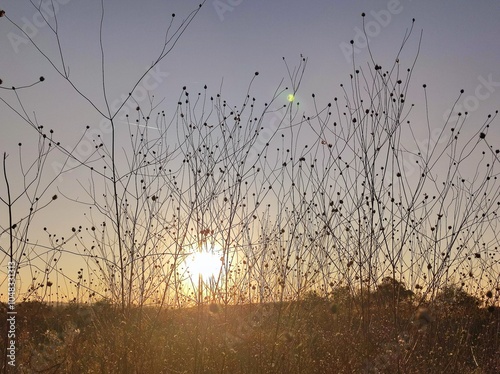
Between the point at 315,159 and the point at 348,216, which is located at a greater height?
the point at 315,159

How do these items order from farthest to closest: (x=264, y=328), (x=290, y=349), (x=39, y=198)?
(x=264, y=328), (x=290, y=349), (x=39, y=198)

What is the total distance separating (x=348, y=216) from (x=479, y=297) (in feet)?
8.82

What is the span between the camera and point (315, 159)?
12.0ft

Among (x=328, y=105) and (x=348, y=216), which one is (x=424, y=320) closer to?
(x=348, y=216)

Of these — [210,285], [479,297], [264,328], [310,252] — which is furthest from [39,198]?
[479,297]

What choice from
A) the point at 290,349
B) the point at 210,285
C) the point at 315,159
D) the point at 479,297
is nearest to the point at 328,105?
the point at 315,159

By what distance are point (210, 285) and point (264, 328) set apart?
1.66 meters

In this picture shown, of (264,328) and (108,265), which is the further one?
(264,328)

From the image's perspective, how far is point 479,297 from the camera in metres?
5.59

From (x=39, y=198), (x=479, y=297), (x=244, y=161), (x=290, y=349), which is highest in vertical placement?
(x=244, y=161)

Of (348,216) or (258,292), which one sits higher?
(348,216)

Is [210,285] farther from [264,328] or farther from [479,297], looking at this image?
[479,297]

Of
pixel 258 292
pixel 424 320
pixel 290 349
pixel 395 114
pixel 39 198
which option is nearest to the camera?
pixel 39 198

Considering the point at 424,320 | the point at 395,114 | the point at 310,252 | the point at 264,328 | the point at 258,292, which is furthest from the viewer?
the point at 264,328
